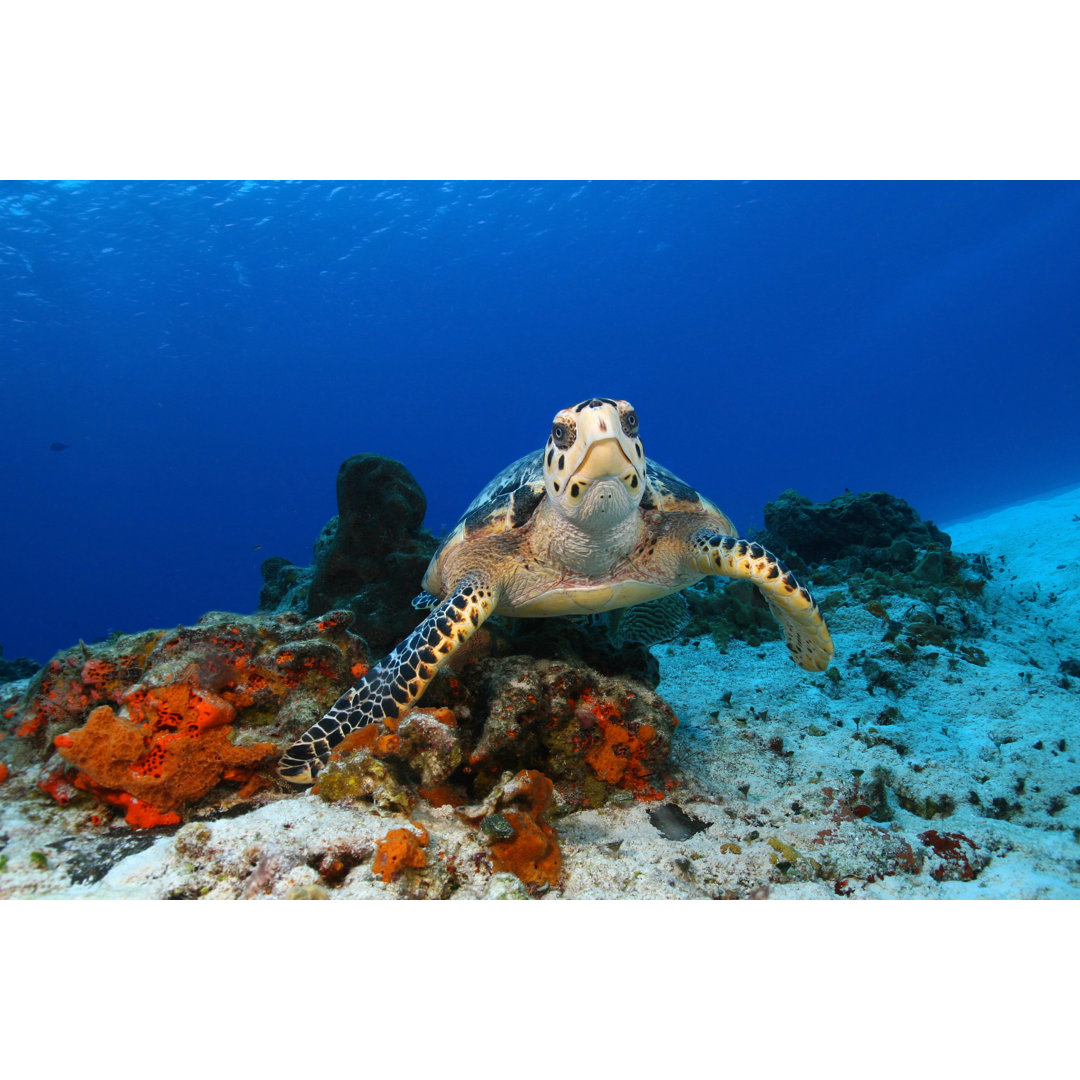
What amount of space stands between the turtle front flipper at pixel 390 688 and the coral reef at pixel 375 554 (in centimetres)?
204

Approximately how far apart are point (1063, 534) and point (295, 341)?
7544 centimetres

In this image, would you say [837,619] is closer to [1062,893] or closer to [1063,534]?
[1062,893]

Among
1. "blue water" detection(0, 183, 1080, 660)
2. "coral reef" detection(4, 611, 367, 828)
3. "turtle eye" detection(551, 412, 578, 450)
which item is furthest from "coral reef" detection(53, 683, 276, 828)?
"blue water" detection(0, 183, 1080, 660)

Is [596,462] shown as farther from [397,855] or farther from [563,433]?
[397,855]

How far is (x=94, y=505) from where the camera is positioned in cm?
8162

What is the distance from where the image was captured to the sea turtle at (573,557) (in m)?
2.62

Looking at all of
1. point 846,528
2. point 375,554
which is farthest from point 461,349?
point 375,554

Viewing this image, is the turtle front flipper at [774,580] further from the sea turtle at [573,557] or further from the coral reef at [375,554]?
the coral reef at [375,554]

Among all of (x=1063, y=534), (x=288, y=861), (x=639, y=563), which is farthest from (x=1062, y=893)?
(x=1063, y=534)

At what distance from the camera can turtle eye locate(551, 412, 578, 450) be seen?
280 centimetres

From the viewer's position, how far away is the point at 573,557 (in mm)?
3244

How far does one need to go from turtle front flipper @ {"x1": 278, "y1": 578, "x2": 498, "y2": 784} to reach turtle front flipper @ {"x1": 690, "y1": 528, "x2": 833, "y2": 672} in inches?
59.4

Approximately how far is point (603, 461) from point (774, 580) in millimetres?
1324

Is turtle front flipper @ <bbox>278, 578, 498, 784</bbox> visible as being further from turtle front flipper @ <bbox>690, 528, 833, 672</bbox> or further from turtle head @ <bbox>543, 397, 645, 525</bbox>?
turtle front flipper @ <bbox>690, 528, 833, 672</bbox>
